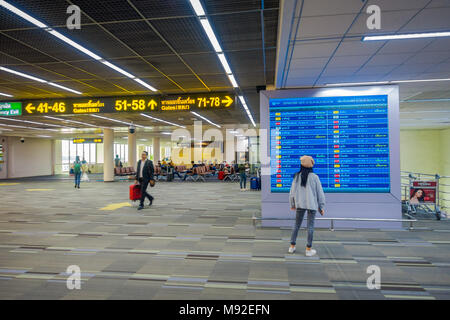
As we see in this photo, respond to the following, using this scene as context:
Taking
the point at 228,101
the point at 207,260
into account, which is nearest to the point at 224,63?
the point at 228,101

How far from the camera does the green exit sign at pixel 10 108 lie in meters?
9.70

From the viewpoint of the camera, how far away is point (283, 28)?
436 centimetres

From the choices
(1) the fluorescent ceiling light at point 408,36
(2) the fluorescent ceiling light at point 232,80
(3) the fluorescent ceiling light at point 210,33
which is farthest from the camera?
(2) the fluorescent ceiling light at point 232,80

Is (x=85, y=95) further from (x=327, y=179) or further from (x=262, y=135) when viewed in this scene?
(x=327, y=179)

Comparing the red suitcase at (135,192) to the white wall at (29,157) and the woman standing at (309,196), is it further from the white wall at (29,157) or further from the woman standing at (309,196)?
the white wall at (29,157)

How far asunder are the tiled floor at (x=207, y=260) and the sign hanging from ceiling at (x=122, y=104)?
3448mm

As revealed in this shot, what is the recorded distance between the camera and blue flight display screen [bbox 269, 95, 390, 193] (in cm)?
691

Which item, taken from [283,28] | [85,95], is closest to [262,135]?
[283,28]

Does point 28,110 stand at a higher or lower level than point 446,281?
higher

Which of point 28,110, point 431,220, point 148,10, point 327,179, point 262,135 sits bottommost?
point 431,220

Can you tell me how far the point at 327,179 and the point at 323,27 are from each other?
146 inches

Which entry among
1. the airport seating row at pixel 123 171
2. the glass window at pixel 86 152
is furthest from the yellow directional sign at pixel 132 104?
the glass window at pixel 86 152

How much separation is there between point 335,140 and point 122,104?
255 inches

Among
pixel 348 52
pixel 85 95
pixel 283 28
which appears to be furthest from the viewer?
pixel 85 95
